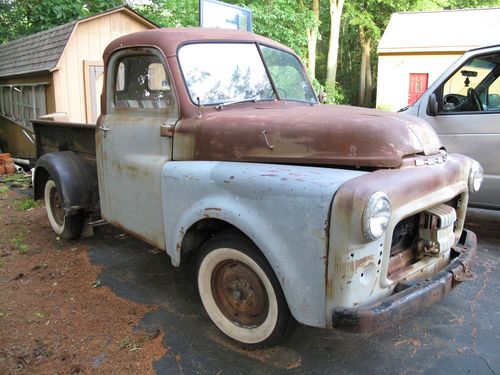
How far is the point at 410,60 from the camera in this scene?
63.0ft

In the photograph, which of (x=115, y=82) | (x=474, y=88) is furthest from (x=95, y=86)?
(x=474, y=88)

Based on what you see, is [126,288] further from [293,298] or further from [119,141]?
[293,298]

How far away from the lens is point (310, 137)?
273cm

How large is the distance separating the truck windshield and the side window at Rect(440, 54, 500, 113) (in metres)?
2.06

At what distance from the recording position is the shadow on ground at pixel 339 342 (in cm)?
279

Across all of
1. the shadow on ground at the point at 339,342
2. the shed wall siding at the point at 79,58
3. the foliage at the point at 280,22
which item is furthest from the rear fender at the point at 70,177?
the foliage at the point at 280,22

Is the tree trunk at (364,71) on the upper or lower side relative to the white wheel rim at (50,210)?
upper

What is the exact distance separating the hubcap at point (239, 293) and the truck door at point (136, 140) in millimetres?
643

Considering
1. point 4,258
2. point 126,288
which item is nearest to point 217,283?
point 126,288

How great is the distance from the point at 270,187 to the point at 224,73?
135 cm

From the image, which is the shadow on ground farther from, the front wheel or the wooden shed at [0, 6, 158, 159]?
the wooden shed at [0, 6, 158, 159]

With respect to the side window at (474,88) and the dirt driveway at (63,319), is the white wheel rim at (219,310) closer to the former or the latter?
the dirt driveway at (63,319)

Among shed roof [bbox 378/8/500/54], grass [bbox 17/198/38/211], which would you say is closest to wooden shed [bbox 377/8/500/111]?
shed roof [bbox 378/8/500/54]

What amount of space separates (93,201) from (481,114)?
158 inches
